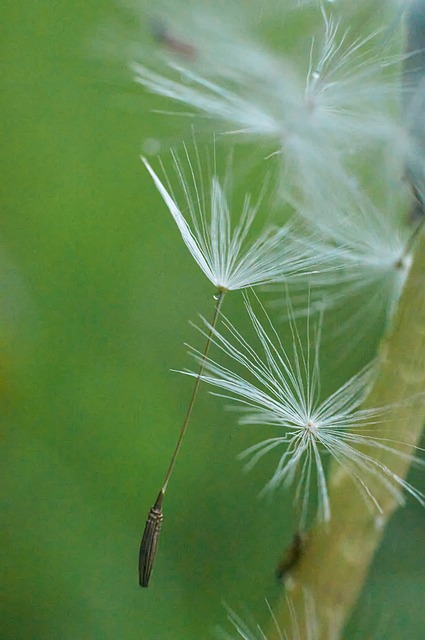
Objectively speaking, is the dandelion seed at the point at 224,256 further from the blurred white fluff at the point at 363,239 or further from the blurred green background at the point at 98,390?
the blurred green background at the point at 98,390

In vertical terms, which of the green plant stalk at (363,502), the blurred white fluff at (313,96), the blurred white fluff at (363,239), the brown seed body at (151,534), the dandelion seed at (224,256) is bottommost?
the brown seed body at (151,534)

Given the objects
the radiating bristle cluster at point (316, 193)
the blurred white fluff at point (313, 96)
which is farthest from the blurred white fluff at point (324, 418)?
the blurred white fluff at point (313, 96)

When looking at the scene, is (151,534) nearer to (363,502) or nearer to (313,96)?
(363,502)

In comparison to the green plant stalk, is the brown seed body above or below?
below

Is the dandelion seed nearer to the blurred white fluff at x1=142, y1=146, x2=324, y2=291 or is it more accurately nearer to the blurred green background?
the blurred white fluff at x1=142, y1=146, x2=324, y2=291

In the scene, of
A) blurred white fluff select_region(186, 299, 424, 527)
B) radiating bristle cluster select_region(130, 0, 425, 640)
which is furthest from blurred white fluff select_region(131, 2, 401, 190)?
blurred white fluff select_region(186, 299, 424, 527)

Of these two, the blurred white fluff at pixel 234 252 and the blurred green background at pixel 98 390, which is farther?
the blurred green background at pixel 98 390

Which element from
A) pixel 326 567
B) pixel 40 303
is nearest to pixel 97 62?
pixel 40 303

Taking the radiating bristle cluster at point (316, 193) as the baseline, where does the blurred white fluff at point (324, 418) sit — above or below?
below
